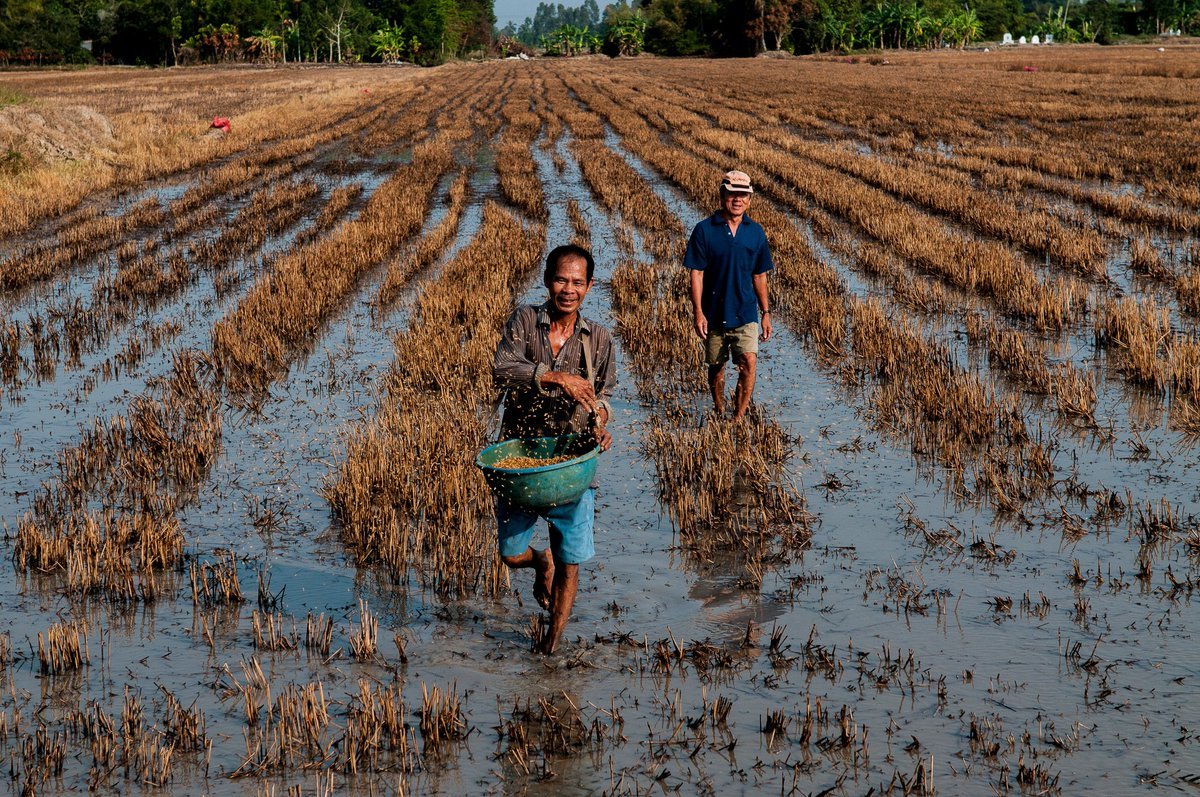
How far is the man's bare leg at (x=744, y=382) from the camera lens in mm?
7906

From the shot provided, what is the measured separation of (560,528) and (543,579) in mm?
404

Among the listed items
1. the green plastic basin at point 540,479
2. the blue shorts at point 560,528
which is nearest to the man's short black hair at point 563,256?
the green plastic basin at point 540,479

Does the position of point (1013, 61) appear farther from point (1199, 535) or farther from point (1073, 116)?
point (1199, 535)

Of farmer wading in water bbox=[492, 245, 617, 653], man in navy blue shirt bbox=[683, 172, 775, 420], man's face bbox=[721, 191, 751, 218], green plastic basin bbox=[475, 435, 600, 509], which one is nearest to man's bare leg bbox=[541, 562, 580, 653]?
farmer wading in water bbox=[492, 245, 617, 653]

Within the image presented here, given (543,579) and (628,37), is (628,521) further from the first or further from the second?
(628,37)

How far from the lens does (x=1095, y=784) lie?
3.84 meters

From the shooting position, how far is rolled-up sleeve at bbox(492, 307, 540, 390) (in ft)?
15.6

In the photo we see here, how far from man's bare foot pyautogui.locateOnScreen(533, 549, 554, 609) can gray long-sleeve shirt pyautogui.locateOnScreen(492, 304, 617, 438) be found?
51 centimetres

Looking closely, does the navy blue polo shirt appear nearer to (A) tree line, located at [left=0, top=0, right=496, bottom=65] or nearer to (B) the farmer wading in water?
(B) the farmer wading in water

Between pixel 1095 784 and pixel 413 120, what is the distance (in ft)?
111

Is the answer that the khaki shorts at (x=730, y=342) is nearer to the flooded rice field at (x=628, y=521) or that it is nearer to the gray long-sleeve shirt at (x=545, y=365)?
the flooded rice field at (x=628, y=521)

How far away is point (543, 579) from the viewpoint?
5.10m

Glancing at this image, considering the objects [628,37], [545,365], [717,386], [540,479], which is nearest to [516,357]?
[545,365]

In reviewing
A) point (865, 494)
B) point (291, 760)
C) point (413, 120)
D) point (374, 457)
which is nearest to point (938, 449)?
point (865, 494)
